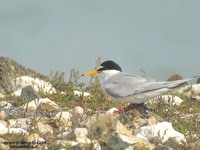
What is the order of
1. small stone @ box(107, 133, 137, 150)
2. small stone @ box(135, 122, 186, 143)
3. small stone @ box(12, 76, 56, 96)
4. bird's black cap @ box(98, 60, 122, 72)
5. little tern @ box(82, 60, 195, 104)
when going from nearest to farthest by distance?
1. small stone @ box(107, 133, 137, 150)
2. small stone @ box(135, 122, 186, 143)
3. little tern @ box(82, 60, 195, 104)
4. bird's black cap @ box(98, 60, 122, 72)
5. small stone @ box(12, 76, 56, 96)

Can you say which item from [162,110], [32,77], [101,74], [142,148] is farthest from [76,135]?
[32,77]

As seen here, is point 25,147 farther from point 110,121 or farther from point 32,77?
point 32,77

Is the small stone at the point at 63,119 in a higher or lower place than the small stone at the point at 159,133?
Result: higher

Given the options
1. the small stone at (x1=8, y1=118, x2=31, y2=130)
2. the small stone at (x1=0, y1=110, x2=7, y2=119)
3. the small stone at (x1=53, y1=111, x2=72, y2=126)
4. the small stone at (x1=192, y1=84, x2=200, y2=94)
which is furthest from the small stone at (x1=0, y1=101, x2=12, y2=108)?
the small stone at (x1=192, y1=84, x2=200, y2=94)

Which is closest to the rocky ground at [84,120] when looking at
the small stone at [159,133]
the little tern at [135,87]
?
the small stone at [159,133]

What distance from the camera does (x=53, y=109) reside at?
1295 centimetres

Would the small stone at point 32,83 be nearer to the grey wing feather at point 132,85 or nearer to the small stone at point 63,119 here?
the grey wing feather at point 132,85

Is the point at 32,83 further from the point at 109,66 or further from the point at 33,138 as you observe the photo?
the point at 33,138

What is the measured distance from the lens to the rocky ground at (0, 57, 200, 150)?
9.05 meters

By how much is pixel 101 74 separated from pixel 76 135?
4821mm

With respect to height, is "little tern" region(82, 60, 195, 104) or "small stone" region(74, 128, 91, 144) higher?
"little tern" region(82, 60, 195, 104)

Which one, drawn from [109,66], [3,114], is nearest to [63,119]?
[3,114]

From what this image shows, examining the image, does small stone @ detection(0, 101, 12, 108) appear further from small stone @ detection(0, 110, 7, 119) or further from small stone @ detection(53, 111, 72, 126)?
small stone @ detection(53, 111, 72, 126)

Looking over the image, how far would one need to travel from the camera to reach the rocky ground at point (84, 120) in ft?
29.7
